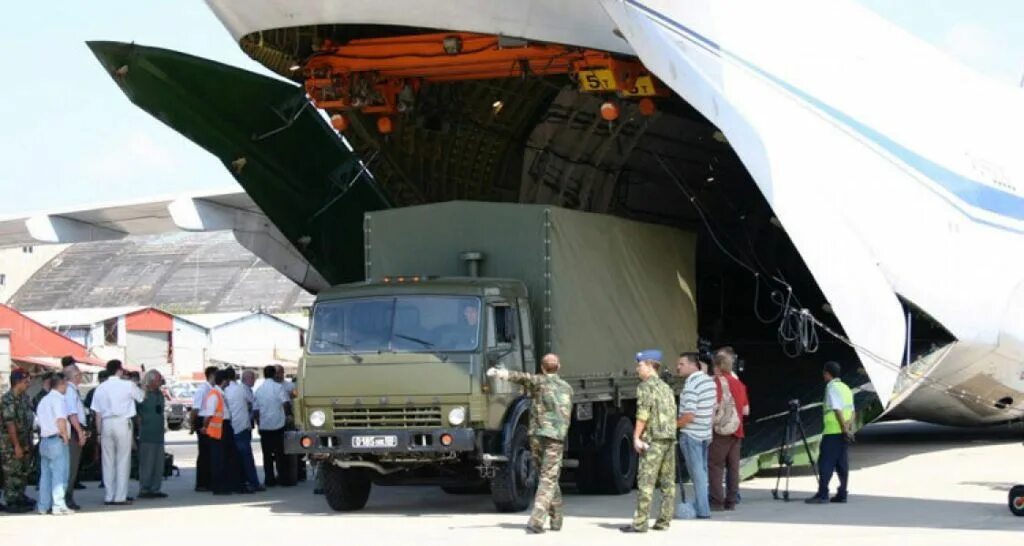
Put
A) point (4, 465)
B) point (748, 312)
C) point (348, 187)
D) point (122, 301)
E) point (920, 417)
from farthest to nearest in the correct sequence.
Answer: point (122, 301)
point (748, 312)
point (920, 417)
point (348, 187)
point (4, 465)

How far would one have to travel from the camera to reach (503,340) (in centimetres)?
1410

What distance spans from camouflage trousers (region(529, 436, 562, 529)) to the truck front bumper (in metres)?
1.04

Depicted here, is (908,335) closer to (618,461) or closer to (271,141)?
(618,461)

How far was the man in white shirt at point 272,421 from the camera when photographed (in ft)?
58.3

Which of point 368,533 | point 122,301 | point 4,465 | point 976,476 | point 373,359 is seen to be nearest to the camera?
point 368,533

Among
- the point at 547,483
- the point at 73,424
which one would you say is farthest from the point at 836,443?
the point at 73,424

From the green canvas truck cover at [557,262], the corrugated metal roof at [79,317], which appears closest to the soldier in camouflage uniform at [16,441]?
the green canvas truck cover at [557,262]

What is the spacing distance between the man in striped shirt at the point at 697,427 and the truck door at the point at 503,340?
171 cm

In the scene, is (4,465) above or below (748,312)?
below

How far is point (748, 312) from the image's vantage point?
23.6 metres

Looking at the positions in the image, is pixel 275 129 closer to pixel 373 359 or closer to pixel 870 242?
pixel 373 359

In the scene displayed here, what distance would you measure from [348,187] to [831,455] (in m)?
7.76

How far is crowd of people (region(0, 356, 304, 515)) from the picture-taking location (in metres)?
14.8

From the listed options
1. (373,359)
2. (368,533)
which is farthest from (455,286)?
(368,533)
